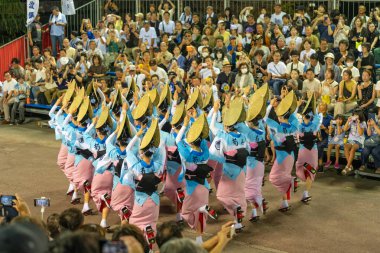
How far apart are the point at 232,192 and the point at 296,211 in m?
1.76

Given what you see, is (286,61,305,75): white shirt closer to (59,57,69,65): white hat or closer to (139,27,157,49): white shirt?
(139,27,157,49): white shirt

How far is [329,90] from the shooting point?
613 inches

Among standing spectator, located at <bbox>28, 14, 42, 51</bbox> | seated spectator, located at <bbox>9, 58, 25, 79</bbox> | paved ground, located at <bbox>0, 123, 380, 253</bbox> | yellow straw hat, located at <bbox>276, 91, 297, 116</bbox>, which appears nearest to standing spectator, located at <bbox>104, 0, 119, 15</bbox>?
standing spectator, located at <bbox>28, 14, 42, 51</bbox>

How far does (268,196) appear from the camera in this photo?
13.1 metres

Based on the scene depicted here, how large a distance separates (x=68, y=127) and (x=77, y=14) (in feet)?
38.0

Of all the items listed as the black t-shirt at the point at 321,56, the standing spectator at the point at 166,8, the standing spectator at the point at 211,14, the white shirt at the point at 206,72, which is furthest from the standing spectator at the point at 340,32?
the standing spectator at the point at 166,8

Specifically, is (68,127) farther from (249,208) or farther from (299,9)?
(299,9)

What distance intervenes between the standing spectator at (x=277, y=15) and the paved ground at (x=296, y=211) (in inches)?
218

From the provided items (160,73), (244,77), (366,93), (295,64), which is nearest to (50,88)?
(160,73)

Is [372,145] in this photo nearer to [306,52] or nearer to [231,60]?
[306,52]

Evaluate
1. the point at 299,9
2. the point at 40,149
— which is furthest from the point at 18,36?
the point at 299,9

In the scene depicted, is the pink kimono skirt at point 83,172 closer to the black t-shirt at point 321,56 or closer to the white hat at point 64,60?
the black t-shirt at point 321,56

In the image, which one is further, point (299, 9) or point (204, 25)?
point (204, 25)

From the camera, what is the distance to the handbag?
1401 cm
